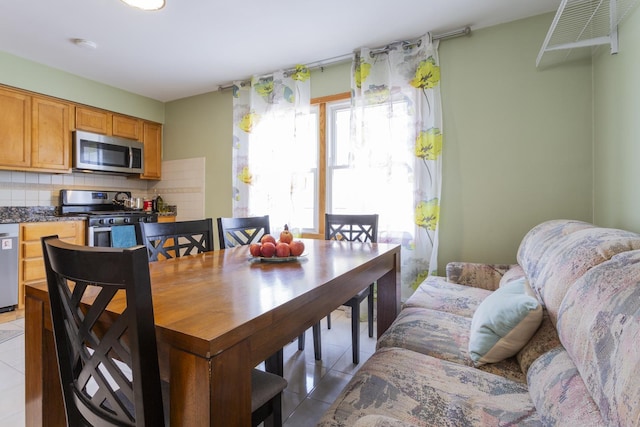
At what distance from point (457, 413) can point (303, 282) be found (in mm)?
613

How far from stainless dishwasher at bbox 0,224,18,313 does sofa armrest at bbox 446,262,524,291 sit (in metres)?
3.76

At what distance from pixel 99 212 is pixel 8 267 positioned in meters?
1.02

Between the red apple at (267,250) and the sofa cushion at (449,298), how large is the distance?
35.8 inches

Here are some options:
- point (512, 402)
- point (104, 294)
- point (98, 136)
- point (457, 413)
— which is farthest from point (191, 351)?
point (98, 136)

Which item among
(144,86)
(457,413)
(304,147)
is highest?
(144,86)

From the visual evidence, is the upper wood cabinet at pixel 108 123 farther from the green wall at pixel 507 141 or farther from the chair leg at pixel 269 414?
the chair leg at pixel 269 414

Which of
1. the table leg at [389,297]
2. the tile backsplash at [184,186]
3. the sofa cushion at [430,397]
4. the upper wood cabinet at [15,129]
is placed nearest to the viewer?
the sofa cushion at [430,397]

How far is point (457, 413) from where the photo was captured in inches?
36.5

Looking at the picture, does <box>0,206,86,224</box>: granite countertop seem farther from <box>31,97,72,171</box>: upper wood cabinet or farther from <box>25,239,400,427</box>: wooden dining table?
<box>25,239,400,427</box>: wooden dining table

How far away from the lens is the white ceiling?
7.78ft

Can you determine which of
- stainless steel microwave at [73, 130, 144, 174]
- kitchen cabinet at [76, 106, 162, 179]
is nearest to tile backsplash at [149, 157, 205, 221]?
kitchen cabinet at [76, 106, 162, 179]

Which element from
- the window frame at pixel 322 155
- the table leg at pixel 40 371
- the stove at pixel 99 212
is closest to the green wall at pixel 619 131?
the window frame at pixel 322 155

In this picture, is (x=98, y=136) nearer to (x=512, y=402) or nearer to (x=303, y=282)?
(x=303, y=282)

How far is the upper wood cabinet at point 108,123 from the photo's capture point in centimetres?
367
